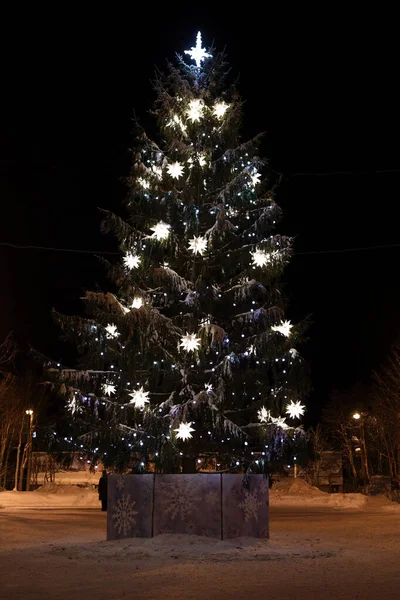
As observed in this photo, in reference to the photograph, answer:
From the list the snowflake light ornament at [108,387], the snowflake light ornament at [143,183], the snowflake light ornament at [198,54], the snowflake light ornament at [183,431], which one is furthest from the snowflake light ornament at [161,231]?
the snowflake light ornament at [198,54]

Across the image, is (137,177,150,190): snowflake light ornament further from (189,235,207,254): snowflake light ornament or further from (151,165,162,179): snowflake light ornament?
(189,235,207,254): snowflake light ornament

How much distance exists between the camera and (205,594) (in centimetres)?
1017

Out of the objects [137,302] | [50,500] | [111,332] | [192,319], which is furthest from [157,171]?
[50,500]

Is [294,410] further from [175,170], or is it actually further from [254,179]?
[175,170]

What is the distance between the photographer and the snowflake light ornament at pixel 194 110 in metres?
17.5

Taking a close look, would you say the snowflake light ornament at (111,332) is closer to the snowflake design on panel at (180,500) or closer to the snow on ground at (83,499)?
the snowflake design on panel at (180,500)

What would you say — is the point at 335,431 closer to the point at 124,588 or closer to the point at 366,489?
the point at 366,489

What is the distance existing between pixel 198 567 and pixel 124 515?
3.61m

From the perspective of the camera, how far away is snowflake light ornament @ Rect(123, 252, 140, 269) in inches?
669

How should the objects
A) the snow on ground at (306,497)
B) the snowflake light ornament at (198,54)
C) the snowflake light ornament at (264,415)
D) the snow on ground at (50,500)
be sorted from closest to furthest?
the snowflake light ornament at (264,415) → the snowflake light ornament at (198,54) → the snow on ground at (306,497) → the snow on ground at (50,500)

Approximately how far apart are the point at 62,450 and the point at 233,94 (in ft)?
29.1

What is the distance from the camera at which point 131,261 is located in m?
17.0

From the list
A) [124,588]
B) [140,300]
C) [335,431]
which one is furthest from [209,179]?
[335,431]

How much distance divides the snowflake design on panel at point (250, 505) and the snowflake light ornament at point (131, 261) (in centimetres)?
541
